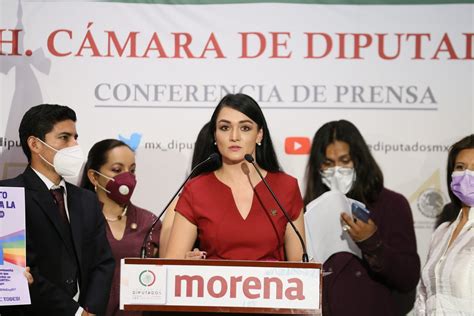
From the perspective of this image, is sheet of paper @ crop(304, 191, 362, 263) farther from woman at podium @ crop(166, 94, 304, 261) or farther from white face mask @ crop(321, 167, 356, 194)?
woman at podium @ crop(166, 94, 304, 261)

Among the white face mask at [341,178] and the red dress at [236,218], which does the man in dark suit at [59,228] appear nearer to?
the red dress at [236,218]

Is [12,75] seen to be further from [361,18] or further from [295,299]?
[295,299]

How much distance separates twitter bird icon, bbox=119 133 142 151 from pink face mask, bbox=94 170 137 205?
368 mm

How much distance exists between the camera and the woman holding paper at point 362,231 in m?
4.14

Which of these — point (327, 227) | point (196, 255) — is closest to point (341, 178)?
point (327, 227)

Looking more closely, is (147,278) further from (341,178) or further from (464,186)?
(341,178)

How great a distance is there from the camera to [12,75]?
4.92 meters

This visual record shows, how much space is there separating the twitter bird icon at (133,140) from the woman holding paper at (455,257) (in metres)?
1.95

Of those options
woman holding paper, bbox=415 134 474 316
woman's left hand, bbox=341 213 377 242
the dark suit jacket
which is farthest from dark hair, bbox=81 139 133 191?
woman holding paper, bbox=415 134 474 316

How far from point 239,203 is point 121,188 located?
1255mm

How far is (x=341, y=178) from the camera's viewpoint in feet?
14.5

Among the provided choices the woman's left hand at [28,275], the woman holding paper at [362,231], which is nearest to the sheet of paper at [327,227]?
the woman holding paper at [362,231]

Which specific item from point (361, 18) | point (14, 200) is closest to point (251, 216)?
point (14, 200)

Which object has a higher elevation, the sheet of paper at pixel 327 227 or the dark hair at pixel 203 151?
the dark hair at pixel 203 151
